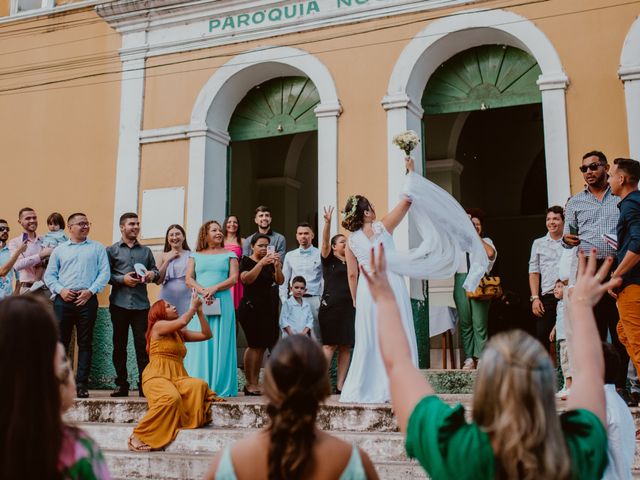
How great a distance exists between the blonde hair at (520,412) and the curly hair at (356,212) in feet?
16.2

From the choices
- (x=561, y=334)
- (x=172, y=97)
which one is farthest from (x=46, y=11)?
(x=561, y=334)

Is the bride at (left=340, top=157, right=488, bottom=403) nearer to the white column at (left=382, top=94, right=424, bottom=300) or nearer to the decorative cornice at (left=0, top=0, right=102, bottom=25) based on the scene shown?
the white column at (left=382, top=94, right=424, bottom=300)

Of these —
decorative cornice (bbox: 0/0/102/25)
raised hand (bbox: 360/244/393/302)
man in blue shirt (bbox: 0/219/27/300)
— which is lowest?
raised hand (bbox: 360/244/393/302)

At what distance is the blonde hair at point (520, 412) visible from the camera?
1.98 metres

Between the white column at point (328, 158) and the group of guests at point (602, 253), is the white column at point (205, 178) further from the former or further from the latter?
the group of guests at point (602, 253)

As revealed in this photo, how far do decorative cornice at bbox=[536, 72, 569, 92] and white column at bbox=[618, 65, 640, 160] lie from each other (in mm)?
592

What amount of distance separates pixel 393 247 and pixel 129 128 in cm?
562

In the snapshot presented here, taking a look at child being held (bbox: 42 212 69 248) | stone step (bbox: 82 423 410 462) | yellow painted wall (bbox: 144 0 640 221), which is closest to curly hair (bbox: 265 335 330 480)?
stone step (bbox: 82 423 410 462)

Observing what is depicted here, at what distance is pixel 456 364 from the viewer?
1058 centimetres

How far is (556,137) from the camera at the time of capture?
8812 mm

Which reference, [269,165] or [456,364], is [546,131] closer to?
[456,364]

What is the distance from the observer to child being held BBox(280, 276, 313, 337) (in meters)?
8.74

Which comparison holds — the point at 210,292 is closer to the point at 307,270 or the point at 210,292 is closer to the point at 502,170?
the point at 307,270

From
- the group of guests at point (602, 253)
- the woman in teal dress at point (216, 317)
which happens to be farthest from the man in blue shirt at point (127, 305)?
the group of guests at point (602, 253)
